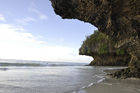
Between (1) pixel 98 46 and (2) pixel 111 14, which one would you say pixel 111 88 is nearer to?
(2) pixel 111 14

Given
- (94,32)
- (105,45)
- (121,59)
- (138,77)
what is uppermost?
(94,32)

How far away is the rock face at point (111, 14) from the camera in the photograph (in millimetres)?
6508

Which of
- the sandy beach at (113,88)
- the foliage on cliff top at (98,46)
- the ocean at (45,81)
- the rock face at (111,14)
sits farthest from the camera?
the foliage on cliff top at (98,46)

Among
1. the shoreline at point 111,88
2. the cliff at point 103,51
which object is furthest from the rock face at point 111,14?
the cliff at point 103,51

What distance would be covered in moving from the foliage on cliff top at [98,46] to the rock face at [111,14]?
1711cm

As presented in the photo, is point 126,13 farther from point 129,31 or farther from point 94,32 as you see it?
point 94,32

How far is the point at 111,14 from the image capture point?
6969 mm

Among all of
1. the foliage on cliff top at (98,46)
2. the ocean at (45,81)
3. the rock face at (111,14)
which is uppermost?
the foliage on cliff top at (98,46)

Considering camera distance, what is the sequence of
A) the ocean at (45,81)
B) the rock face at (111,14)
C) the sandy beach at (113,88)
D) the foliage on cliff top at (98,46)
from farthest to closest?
the foliage on cliff top at (98,46), the rock face at (111,14), the ocean at (45,81), the sandy beach at (113,88)

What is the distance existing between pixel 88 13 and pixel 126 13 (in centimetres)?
157

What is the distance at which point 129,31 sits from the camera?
7734mm

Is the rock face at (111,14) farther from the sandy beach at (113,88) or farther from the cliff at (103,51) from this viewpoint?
the cliff at (103,51)

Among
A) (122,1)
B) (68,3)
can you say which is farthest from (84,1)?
(122,1)

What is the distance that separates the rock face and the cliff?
17.9 meters
